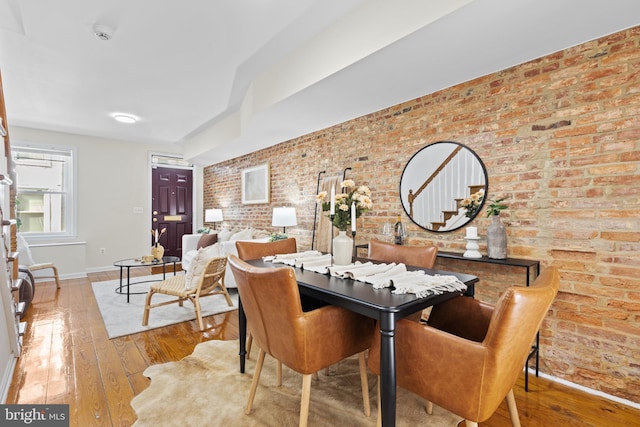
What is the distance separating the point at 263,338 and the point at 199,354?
118cm

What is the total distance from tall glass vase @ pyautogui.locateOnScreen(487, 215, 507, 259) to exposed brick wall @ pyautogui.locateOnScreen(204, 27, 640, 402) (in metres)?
0.14

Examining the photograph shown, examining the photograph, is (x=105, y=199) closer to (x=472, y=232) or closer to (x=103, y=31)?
(x=103, y=31)

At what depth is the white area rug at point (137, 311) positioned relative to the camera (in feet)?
10.0

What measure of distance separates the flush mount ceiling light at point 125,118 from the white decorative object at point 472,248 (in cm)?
493

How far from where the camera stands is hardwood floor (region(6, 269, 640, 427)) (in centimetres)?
177

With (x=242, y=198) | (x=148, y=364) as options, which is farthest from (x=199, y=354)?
→ (x=242, y=198)

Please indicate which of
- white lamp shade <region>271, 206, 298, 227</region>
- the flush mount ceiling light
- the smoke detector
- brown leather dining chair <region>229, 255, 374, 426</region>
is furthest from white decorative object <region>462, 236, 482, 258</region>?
the flush mount ceiling light

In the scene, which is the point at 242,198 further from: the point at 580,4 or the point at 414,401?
the point at 580,4

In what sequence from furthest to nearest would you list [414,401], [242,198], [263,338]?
[242,198], [414,401], [263,338]

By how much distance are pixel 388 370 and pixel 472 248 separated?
1.55 meters

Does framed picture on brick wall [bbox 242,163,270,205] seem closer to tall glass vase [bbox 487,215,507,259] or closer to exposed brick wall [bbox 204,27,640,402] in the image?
exposed brick wall [bbox 204,27,640,402]

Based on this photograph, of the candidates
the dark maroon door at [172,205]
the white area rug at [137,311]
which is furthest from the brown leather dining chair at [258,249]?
the dark maroon door at [172,205]

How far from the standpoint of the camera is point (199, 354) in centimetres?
247

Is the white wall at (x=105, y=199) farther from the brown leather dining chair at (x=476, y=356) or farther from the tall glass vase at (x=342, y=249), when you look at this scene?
the brown leather dining chair at (x=476, y=356)
